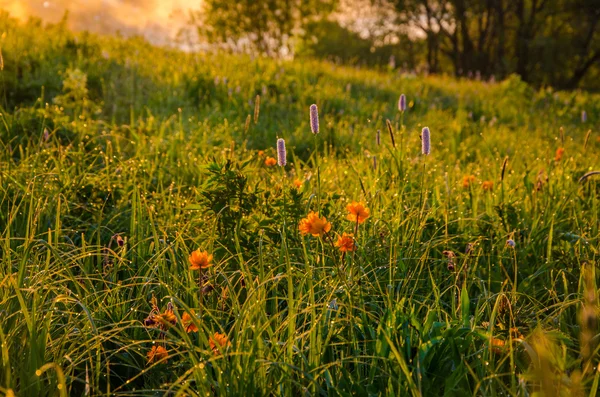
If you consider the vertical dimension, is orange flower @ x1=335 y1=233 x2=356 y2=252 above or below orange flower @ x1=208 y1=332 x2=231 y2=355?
above

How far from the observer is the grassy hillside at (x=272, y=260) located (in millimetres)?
1699

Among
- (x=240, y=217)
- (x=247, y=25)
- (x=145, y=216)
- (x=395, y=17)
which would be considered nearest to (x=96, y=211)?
(x=145, y=216)

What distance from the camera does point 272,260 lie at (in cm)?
248

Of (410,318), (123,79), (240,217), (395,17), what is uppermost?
(395,17)

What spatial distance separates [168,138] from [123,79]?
263 centimetres

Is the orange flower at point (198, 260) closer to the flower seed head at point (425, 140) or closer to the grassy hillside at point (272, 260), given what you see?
the grassy hillside at point (272, 260)

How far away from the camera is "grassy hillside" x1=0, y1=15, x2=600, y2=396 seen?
1699mm

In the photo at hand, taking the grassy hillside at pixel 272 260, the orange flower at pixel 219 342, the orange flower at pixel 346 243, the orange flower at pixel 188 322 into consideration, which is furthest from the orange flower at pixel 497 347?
the orange flower at pixel 188 322

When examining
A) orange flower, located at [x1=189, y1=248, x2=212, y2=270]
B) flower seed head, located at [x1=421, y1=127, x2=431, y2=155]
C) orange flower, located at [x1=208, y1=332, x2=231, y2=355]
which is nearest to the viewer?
orange flower, located at [x1=208, y1=332, x2=231, y2=355]

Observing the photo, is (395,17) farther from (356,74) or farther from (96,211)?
(96,211)

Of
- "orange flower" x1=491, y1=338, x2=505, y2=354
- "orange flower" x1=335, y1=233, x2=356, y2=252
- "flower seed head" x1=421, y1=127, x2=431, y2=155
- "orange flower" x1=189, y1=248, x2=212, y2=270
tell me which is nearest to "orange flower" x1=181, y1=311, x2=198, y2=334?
"orange flower" x1=189, y1=248, x2=212, y2=270

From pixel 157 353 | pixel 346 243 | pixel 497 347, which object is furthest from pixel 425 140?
pixel 157 353

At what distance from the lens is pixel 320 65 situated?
401 inches

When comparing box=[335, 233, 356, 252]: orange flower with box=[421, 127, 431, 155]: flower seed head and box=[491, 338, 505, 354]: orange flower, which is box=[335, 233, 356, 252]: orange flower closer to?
box=[491, 338, 505, 354]: orange flower
